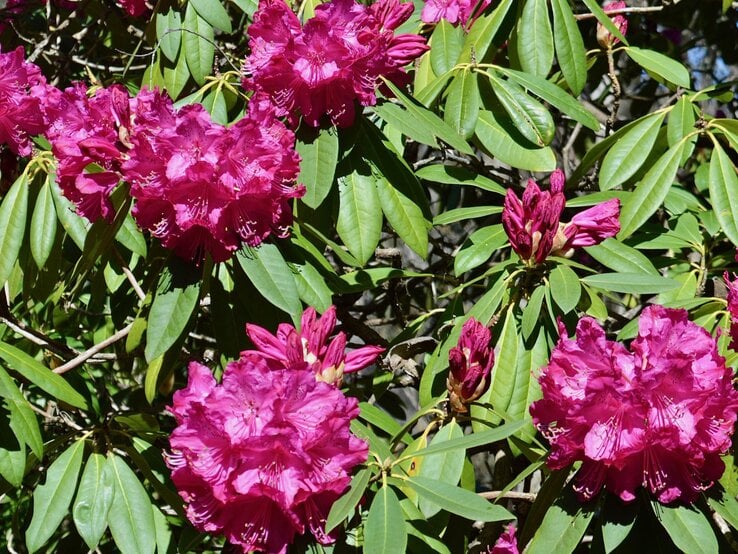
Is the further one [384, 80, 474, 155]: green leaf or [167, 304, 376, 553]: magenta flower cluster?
[384, 80, 474, 155]: green leaf

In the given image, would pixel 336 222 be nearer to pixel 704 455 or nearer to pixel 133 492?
pixel 133 492


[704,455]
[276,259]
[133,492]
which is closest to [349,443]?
[276,259]

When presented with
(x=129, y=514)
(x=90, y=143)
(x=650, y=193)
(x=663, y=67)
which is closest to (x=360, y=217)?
(x=90, y=143)

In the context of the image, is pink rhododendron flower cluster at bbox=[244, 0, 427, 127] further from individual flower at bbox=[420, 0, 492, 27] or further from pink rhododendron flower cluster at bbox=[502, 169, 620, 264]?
individual flower at bbox=[420, 0, 492, 27]

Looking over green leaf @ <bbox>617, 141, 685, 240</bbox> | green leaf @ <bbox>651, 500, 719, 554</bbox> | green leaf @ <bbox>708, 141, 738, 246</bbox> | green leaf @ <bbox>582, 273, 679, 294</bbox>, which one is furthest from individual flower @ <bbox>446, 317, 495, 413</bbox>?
green leaf @ <bbox>708, 141, 738, 246</bbox>

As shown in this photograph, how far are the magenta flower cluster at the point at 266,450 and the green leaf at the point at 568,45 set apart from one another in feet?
3.01

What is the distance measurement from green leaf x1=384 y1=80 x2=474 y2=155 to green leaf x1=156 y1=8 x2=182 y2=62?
546 mm

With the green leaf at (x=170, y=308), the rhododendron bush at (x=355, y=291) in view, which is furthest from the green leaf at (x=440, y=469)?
the green leaf at (x=170, y=308)

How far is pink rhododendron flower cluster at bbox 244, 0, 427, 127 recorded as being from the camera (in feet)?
5.20

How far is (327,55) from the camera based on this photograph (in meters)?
1.60

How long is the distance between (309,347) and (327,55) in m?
0.49

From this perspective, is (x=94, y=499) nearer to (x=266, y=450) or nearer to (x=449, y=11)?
(x=266, y=450)

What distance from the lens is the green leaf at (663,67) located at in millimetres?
2037

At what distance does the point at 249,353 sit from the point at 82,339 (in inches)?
69.1
